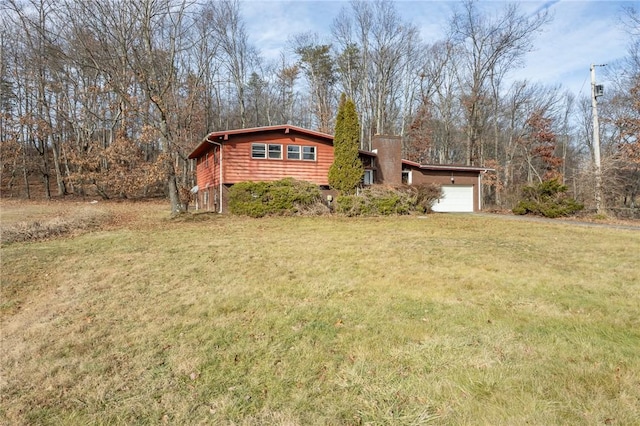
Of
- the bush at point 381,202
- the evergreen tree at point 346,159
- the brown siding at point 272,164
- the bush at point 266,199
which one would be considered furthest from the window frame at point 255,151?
the bush at point 381,202

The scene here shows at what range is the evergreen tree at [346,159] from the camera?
58.6ft

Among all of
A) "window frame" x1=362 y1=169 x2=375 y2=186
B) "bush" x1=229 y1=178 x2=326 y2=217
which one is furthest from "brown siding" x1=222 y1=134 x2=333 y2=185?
"window frame" x1=362 y1=169 x2=375 y2=186

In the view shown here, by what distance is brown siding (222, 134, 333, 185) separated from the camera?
17438 millimetres

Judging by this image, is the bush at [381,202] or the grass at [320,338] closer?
the grass at [320,338]

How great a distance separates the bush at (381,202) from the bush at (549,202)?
540cm

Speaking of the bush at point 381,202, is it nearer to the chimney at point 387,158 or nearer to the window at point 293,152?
the chimney at point 387,158

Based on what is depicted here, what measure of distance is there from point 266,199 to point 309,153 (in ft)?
15.2

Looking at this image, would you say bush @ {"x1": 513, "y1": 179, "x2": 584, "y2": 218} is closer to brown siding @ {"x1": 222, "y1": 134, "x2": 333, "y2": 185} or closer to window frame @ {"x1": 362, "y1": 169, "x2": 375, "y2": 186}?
window frame @ {"x1": 362, "y1": 169, "x2": 375, "y2": 186}

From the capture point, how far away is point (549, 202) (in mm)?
17234

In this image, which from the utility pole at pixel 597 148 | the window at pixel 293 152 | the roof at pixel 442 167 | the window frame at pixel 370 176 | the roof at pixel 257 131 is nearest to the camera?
the utility pole at pixel 597 148

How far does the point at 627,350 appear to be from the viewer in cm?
323

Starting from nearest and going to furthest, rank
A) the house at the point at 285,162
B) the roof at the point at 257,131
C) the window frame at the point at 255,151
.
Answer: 1. the roof at the point at 257,131
2. the house at the point at 285,162
3. the window frame at the point at 255,151

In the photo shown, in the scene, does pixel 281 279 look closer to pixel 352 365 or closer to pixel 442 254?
pixel 352 365

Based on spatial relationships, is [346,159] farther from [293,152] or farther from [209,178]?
[209,178]
